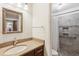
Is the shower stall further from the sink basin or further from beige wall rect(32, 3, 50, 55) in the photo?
the sink basin

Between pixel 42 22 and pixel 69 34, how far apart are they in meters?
0.40

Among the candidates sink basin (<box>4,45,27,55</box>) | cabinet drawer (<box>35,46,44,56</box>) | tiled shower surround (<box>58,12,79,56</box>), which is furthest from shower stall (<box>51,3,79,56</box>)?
sink basin (<box>4,45,27,55</box>)

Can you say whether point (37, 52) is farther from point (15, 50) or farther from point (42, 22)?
point (42, 22)

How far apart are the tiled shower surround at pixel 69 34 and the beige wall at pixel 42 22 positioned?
18 cm

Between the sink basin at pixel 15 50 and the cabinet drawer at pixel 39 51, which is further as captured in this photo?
the cabinet drawer at pixel 39 51

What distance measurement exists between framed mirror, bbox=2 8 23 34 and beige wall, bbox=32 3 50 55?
0.20m

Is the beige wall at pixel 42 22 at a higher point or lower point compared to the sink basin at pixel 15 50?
higher

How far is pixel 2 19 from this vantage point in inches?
43.3

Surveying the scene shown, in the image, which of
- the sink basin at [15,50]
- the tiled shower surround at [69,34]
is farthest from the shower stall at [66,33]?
the sink basin at [15,50]

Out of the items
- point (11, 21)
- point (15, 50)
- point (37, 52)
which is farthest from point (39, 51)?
point (11, 21)

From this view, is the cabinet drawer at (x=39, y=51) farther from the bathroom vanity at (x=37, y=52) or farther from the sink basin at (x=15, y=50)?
the sink basin at (x=15, y=50)

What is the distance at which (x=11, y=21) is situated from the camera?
1.15m

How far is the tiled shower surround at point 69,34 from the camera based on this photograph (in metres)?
1.15

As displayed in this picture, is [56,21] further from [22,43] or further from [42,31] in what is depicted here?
[22,43]
